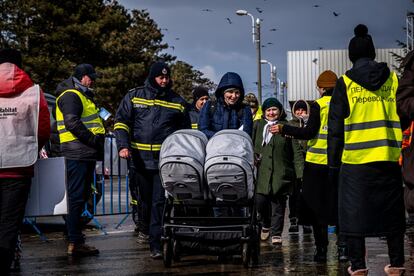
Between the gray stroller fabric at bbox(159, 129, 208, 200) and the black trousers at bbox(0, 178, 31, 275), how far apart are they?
1.74m

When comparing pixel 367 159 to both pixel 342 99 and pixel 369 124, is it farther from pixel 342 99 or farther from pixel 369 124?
pixel 342 99

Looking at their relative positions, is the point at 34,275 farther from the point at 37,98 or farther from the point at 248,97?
the point at 248,97

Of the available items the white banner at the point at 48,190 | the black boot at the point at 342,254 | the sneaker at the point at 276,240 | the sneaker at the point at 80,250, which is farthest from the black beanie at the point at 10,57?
the sneaker at the point at 276,240

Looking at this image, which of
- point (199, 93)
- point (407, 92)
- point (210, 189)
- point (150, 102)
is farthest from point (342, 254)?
point (199, 93)

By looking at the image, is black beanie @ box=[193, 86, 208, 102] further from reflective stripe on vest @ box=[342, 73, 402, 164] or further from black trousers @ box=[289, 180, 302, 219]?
reflective stripe on vest @ box=[342, 73, 402, 164]

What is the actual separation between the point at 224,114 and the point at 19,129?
109 inches

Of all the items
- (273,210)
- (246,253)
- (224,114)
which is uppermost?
(224,114)

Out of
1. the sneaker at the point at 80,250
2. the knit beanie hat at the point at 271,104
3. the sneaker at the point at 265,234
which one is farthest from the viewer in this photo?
the sneaker at the point at 265,234

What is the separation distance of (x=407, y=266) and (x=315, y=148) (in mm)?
1540

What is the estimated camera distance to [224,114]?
941 cm

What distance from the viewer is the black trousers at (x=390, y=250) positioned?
7.11m

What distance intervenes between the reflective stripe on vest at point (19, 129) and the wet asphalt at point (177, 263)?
5.75ft

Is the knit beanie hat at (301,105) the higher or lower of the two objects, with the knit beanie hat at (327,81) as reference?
lower

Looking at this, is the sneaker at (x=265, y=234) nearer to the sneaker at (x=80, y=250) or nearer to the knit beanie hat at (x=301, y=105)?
the knit beanie hat at (x=301, y=105)
